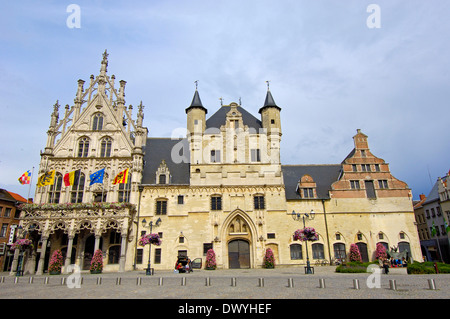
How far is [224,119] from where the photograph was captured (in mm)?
37250

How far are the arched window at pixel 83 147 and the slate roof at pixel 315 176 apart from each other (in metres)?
23.6

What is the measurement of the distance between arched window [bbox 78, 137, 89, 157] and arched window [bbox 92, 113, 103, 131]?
162cm

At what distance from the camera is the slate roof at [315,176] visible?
34453 millimetres

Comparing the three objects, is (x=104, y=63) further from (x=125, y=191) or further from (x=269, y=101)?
(x=269, y=101)

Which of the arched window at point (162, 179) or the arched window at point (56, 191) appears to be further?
the arched window at point (162, 179)

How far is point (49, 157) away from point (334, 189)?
3210 cm

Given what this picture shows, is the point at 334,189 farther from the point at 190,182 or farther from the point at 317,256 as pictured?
the point at 190,182

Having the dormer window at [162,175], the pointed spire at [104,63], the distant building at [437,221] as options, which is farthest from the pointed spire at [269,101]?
the distant building at [437,221]

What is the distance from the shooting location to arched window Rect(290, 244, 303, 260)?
31.3 meters

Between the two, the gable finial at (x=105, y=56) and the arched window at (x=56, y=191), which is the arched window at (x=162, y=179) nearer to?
the arched window at (x=56, y=191)

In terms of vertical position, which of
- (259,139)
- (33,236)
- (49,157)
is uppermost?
(259,139)

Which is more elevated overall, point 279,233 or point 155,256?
point 279,233

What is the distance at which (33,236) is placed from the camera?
29.8 m
